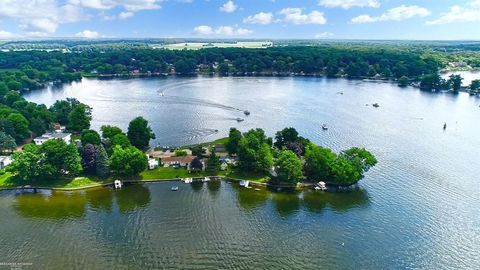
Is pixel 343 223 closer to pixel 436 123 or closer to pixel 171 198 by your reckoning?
pixel 171 198

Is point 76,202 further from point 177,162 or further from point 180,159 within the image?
point 180,159

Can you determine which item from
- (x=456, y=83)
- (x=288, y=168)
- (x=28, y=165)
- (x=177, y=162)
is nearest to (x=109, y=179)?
(x=177, y=162)

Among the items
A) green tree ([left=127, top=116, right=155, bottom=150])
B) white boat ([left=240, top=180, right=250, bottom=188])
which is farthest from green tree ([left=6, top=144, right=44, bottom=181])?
white boat ([left=240, top=180, right=250, bottom=188])

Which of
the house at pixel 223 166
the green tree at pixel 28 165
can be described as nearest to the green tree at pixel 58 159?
the green tree at pixel 28 165

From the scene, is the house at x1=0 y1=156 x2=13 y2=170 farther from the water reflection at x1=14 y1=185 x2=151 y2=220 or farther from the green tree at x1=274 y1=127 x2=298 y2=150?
the green tree at x1=274 y1=127 x2=298 y2=150

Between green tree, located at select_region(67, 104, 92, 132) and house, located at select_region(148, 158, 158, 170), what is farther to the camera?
green tree, located at select_region(67, 104, 92, 132)

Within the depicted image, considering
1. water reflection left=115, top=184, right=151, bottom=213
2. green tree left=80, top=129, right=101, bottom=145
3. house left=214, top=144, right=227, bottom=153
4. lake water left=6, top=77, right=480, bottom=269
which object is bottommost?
lake water left=6, top=77, right=480, bottom=269
